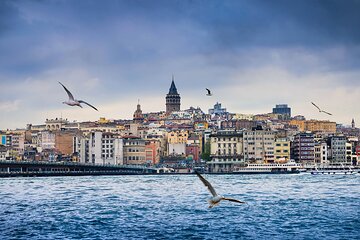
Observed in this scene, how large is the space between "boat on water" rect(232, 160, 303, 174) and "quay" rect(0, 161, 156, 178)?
1341 centimetres

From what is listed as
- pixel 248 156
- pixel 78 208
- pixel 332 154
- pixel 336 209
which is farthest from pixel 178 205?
pixel 332 154

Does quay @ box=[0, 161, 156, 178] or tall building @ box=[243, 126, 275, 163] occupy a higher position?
tall building @ box=[243, 126, 275, 163]

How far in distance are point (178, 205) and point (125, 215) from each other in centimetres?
627

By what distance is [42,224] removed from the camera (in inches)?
1385

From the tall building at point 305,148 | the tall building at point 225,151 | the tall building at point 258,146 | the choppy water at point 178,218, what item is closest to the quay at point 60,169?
the tall building at point 225,151

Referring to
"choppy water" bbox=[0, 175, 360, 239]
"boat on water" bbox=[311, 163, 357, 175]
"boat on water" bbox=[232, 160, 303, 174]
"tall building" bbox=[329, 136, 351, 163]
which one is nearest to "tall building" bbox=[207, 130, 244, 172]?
"boat on water" bbox=[232, 160, 303, 174]

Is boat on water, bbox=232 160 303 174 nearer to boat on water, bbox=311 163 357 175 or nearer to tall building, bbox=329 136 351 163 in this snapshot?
boat on water, bbox=311 163 357 175

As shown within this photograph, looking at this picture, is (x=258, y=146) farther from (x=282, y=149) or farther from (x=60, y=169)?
(x=60, y=169)

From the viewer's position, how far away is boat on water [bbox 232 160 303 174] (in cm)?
12081

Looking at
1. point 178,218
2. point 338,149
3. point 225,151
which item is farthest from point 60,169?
point 178,218

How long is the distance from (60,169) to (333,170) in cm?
3564

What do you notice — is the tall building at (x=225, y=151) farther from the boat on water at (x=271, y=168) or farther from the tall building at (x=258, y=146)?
the boat on water at (x=271, y=168)

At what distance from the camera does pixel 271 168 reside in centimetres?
12225

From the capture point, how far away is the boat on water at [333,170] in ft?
386
